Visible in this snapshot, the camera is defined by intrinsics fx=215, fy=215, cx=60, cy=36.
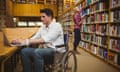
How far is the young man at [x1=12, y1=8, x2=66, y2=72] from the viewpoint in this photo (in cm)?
297

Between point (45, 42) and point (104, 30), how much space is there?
2.88m

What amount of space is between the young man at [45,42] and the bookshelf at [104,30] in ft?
6.56

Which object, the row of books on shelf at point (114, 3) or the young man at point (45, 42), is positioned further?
the row of books on shelf at point (114, 3)

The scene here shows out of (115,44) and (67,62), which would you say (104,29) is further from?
(67,62)

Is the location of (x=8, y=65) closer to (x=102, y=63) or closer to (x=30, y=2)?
(x=102, y=63)

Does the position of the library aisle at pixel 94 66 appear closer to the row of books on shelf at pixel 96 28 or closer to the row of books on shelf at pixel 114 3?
the row of books on shelf at pixel 96 28

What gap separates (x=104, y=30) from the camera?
5.54 m

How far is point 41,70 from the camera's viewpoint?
301cm

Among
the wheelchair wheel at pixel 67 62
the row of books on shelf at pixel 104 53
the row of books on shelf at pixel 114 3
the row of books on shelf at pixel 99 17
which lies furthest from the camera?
the row of books on shelf at pixel 99 17

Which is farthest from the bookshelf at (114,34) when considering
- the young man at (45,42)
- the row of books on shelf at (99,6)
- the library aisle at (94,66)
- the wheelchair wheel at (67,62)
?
the young man at (45,42)

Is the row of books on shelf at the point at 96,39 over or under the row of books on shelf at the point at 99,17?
under

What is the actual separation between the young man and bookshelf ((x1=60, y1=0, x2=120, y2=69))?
1999 mm

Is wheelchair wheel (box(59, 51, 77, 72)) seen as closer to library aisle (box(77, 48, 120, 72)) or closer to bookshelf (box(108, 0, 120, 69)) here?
library aisle (box(77, 48, 120, 72))

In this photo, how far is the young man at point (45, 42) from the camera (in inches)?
117
